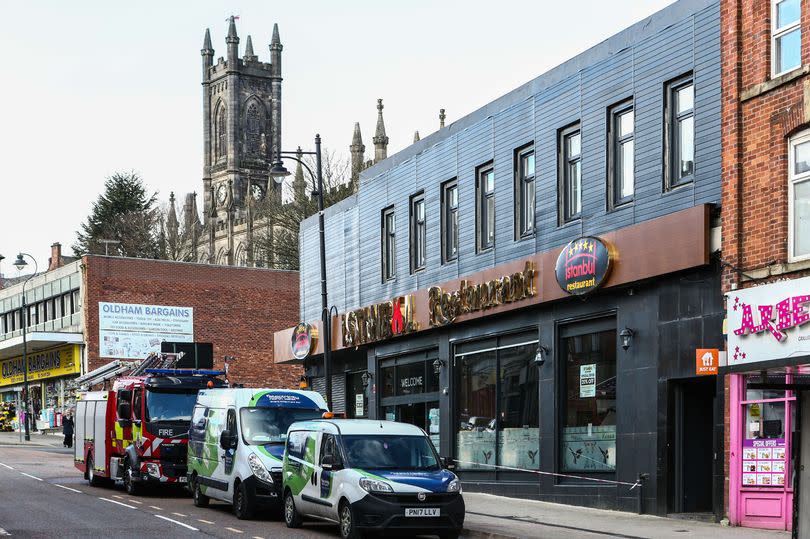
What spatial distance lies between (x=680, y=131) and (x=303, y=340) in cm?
1893

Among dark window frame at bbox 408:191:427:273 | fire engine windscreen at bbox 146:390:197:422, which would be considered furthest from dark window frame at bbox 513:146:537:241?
fire engine windscreen at bbox 146:390:197:422

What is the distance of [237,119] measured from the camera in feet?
539

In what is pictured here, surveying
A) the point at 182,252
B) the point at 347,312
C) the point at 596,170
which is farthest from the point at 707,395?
the point at 182,252

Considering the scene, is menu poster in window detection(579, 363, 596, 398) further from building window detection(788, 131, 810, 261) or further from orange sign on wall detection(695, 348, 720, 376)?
building window detection(788, 131, 810, 261)

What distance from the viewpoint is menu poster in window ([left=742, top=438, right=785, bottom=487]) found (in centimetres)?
1845

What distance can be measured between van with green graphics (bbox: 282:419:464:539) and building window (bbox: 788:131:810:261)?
5.83m

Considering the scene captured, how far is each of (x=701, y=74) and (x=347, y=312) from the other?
16760 mm

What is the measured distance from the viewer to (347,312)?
117 ft

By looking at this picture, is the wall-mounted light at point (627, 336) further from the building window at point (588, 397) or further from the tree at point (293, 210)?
the tree at point (293, 210)

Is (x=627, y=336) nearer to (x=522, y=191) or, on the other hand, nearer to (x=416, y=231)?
(x=522, y=191)

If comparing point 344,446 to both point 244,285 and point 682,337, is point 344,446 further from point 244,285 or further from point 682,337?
point 244,285

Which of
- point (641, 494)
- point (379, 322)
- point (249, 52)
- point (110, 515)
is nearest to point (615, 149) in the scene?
point (641, 494)

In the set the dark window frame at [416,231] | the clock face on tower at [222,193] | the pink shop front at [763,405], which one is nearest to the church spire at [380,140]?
the clock face on tower at [222,193]

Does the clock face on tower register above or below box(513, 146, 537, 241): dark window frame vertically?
above
